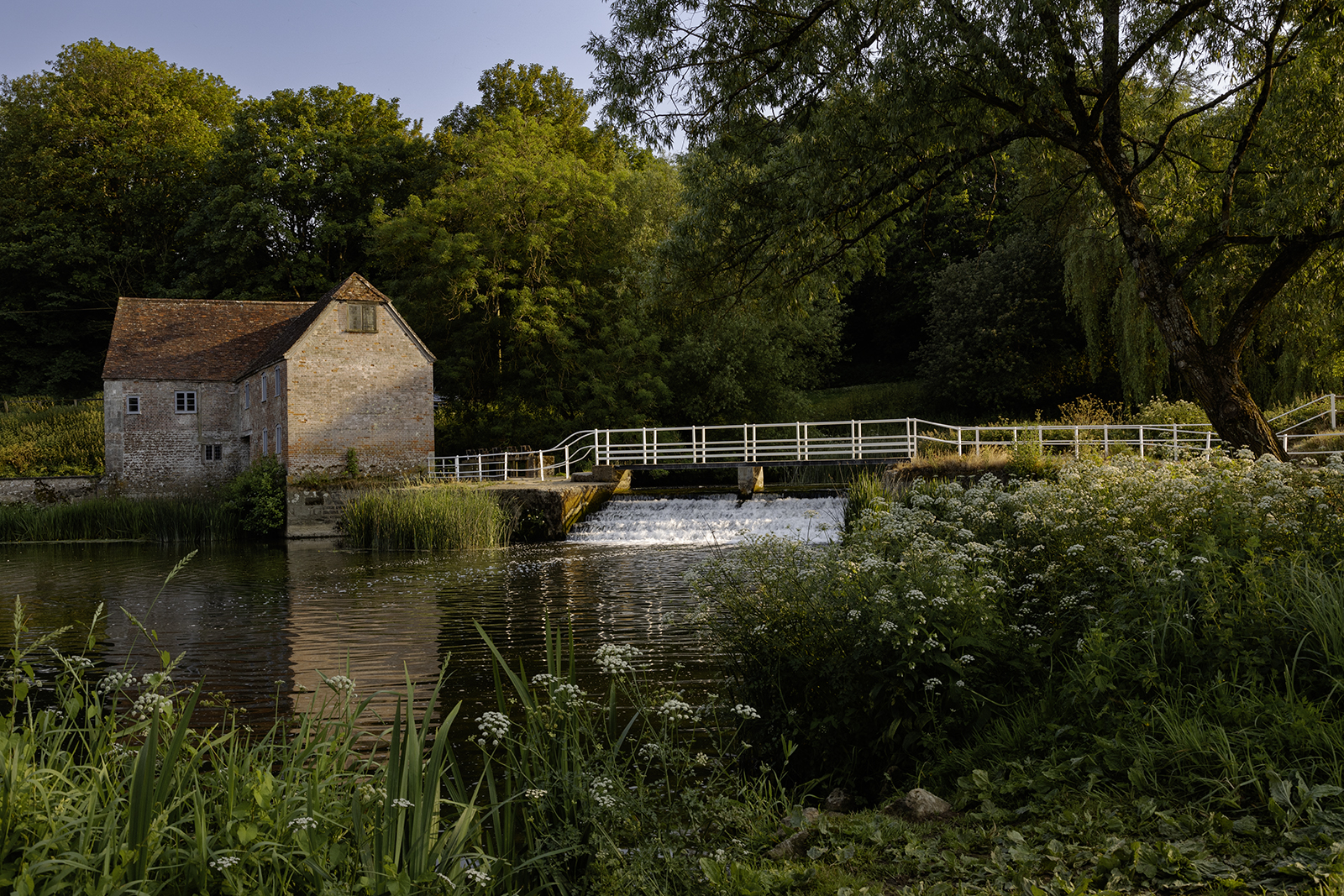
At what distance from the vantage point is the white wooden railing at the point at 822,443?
2147cm

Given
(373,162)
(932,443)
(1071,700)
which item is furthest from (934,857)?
(373,162)

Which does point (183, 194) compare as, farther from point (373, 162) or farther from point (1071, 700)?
point (1071, 700)

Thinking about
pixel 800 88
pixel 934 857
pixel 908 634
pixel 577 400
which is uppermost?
pixel 800 88

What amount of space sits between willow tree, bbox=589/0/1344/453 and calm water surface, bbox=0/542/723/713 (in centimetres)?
587

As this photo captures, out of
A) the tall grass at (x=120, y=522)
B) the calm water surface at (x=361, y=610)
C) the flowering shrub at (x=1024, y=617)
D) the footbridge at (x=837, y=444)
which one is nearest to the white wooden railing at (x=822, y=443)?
the footbridge at (x=837, y=444)

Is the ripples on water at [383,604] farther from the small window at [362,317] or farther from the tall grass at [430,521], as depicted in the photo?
the small window at [362,317]

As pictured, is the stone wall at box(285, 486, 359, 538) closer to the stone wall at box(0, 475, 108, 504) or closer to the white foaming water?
the white foaming water

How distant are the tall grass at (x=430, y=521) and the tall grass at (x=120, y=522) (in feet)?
22.2

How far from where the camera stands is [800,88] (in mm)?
11469

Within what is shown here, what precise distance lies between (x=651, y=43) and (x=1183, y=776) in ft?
32.4

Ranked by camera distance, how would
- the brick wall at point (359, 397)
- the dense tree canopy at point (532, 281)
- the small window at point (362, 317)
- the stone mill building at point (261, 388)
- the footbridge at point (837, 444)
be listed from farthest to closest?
1. the dense tree canopy at point (532, 281)
2. the small window at point (362, 317)
3. the stone mill building at point (261, 388)
4. the brick wall at point (359, 397)
5. the footbridge at point (837, 444)

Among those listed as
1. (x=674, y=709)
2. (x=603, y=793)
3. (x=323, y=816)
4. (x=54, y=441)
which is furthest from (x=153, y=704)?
(x=54, y=441)

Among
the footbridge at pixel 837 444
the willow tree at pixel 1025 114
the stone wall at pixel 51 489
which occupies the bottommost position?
the stone wall at pixel 51 489

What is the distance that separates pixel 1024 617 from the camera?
5480 mm
